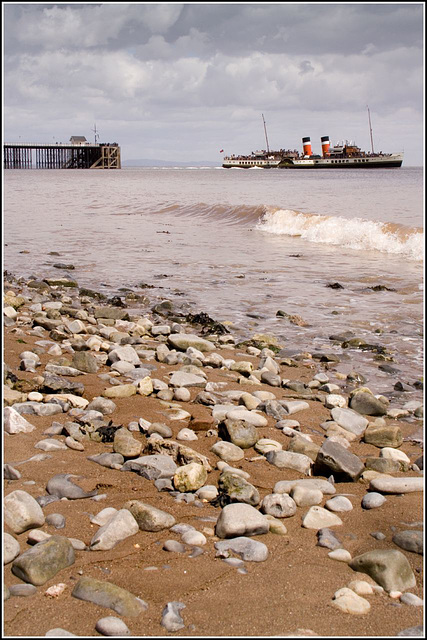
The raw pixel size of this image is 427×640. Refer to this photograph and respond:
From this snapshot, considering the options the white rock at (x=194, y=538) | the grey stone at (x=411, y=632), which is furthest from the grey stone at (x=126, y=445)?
the grey stone at (x=411, y=632)

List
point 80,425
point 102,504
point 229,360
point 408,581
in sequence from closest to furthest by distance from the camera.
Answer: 1. point 408,581
2. point 102,504
3. point 80,425
4. point 229,360

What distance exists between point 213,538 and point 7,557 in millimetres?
924

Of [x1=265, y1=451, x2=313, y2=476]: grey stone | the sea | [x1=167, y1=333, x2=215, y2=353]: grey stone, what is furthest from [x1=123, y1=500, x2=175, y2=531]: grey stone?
[x1=167, y1=333, x2=215, y2=353]: grey stone

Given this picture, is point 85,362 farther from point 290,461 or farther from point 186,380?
point 290,461

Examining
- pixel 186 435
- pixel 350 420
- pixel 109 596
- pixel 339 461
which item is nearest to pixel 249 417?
pixel 186 435

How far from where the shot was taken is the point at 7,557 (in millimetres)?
2590

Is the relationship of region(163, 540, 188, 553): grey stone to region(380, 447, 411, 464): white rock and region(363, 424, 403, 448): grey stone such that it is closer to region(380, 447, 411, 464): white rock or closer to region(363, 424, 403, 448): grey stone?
region(380, 447, 411, 464): white rock

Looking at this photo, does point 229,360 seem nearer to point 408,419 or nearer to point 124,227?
point 408,419

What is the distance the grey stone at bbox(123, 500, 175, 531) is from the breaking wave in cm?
1412

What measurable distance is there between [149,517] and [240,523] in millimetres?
437

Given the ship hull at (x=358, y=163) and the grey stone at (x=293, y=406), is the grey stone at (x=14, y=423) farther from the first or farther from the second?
the ship hull at (x=358, y=163)

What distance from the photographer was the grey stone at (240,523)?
9.70ft

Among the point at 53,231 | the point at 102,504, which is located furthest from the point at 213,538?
the point at 53,231

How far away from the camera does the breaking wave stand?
1767 cm
